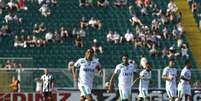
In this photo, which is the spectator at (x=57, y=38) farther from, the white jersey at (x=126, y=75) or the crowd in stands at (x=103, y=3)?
the white jersey at (x=126, y=75)

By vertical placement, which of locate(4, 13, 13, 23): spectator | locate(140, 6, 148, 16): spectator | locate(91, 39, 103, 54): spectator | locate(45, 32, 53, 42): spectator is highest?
locate(140, 6, 148, 16): spectator

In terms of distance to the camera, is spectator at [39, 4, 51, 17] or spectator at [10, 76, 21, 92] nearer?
spectator at [10, 76, 21, 92]

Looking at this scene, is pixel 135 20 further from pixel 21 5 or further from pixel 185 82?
pixel 185 82

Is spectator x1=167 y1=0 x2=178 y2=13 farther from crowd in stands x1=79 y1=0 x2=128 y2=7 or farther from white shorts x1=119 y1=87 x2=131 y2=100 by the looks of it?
white shorts x1=119 y1=87 x2=131 y2=100

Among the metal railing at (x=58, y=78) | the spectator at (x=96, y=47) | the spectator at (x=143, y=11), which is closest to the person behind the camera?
the metal railing at (x=58, y=78)

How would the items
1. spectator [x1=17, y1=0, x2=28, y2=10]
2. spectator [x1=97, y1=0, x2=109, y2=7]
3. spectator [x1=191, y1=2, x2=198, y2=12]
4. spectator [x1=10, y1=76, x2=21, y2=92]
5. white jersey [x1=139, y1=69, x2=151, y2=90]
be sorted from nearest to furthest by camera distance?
white jersey [x1=139, y1=69, x2=151, y2=90] < spectator [x1=10, y1=76, x2=21, y2=92] < spectator [x1=17, y1=0, x2=28, y2=10] < spectator [x1=97, y1=0, x2=109, y2=7] < spectator [x1=191, y1=2, x2=198, y2=12]

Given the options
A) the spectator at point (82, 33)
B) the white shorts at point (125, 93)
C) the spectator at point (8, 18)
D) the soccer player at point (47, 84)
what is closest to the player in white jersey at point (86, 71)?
the white shorts at point (125, 93)

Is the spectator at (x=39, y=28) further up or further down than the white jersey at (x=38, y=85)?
further up

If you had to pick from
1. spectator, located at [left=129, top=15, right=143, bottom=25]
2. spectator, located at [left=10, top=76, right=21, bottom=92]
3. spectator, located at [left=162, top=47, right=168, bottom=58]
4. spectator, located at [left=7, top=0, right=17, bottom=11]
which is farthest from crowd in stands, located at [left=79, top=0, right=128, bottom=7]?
spectator, located at [left=10, top=76, right=21, bottom=92]

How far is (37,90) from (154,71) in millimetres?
5321

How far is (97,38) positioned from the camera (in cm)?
4234

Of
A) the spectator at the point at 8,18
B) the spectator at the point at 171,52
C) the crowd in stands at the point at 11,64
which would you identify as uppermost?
the spectator at the point at 8,18

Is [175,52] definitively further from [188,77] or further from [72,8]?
[188,77]

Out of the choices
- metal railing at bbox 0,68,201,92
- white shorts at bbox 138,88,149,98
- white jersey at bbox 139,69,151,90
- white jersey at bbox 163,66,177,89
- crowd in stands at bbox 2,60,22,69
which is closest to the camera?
white jersey at bbox 163,66,177,89
